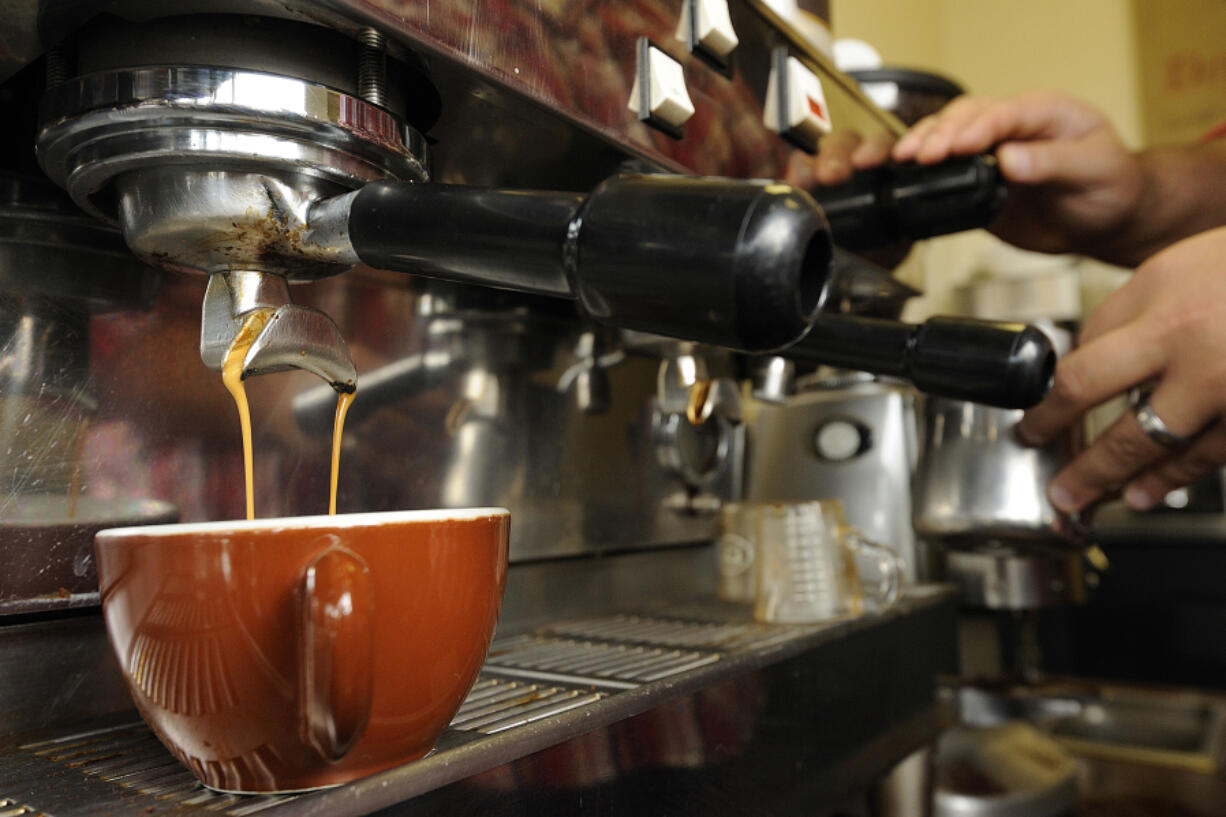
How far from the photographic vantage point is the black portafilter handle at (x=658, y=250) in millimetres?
219

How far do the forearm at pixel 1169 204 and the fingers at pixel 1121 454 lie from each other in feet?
0.89

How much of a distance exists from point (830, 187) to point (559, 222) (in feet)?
1.27

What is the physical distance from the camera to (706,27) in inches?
17.9

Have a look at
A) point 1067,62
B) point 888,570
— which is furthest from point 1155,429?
point 1067,62

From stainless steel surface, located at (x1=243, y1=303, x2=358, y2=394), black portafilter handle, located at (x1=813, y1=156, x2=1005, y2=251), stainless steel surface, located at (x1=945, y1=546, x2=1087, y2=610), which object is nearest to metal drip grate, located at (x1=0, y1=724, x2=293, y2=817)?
stainless steel surface, located at (x1=243, y1=303, x2=358, y2=394)

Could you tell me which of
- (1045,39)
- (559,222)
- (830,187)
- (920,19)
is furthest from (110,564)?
(1045,39)

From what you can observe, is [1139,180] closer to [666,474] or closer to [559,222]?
[666,474]

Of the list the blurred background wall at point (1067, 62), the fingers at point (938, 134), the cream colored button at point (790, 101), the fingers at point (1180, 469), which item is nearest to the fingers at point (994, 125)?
the fingers at point (938, 134)

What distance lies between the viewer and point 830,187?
588 mm

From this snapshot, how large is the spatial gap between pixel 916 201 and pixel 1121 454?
21cm

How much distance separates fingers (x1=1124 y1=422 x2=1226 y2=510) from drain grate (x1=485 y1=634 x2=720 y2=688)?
1.16 feet

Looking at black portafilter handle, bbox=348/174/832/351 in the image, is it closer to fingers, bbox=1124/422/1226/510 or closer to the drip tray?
the drip tray

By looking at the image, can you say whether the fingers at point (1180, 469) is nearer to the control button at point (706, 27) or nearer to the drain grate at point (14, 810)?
the control button at point (706, 27)

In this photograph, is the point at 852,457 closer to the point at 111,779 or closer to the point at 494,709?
the point at 494,709
